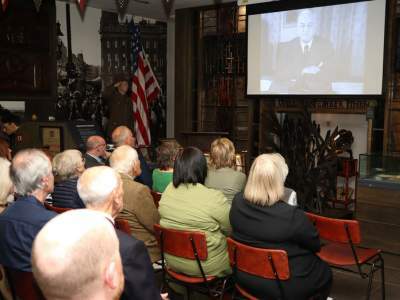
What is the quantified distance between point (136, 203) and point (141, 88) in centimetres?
605

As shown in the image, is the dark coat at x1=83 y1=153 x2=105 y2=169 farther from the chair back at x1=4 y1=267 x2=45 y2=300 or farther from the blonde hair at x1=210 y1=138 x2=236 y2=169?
the chair back at x1=4 y1=267 x2=45 y2=300

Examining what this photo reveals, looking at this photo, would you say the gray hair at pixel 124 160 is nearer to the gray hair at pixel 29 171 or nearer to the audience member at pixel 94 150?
the gray hair at pixel 29 171

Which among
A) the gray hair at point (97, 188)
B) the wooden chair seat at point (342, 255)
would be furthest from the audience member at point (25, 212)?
the wooden chair seat at point (342, 255)

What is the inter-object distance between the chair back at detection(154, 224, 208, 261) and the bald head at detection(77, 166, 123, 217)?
0.57 m

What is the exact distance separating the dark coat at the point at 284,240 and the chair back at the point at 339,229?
0.44 m

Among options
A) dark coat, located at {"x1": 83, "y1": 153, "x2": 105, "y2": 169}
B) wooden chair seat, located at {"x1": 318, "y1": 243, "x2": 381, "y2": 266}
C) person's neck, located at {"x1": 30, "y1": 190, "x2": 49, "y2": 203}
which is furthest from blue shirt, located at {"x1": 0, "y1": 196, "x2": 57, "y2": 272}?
dark coat, located at {"x1": 83, "y1": 153, "x2": 105, "y2": 169}

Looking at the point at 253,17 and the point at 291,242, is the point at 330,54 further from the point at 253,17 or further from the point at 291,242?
the point at 291,242

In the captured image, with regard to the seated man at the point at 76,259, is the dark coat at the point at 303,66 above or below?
above

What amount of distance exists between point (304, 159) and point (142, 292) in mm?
4718

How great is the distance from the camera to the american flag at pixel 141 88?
897 centimetres

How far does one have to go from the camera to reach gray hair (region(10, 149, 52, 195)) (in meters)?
2.67

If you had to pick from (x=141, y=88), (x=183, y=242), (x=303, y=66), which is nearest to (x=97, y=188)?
(x=183, y=242)

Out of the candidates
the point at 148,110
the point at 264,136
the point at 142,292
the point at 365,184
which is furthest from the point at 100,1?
the point at 142,292

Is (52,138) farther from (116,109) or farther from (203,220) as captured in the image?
(203,220)
